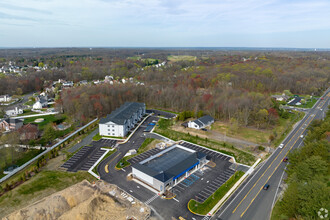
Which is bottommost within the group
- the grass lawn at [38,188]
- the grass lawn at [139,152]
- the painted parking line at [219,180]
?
the painted parking line at [219,180]

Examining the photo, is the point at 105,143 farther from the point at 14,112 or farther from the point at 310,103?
the point at 310,103

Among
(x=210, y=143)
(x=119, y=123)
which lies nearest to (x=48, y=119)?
(x=119, y=123)

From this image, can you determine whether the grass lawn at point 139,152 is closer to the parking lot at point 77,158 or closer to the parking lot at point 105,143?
the parking lot at point 105,143

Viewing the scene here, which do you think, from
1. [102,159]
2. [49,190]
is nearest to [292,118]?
[102,159]

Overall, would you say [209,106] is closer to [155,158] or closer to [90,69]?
[155,158]

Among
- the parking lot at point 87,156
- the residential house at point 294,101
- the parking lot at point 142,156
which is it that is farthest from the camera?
the residential house at point 294,101

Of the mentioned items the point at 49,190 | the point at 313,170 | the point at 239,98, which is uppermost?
the point at 239,98

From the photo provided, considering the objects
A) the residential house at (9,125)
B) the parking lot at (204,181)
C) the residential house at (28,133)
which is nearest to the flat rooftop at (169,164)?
the parking lot at (204,181)

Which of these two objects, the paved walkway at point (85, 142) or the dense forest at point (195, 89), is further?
the dense forest at point (195, 89)

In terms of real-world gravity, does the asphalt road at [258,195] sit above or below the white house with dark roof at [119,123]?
below
